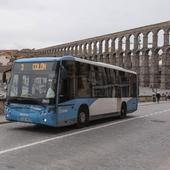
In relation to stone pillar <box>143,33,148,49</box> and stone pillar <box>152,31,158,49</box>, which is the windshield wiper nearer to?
stone pillar <box>152,31,158,49</box>

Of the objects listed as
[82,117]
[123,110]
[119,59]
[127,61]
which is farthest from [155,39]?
[82,117]

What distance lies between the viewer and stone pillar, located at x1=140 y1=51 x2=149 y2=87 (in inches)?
3583

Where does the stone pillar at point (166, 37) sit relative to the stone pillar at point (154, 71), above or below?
above

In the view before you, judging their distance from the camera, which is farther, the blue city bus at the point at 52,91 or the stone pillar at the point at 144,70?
the stone pillar at the point at 144,70

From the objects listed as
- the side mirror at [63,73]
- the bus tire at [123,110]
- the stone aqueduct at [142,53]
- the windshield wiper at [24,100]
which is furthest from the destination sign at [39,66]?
the stone aqueduct at [142,53]

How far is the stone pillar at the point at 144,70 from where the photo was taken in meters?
91.0

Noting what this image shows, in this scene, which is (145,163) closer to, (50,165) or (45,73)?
(50,165)

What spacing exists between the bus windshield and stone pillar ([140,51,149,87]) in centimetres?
7711

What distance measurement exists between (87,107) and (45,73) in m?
2.84

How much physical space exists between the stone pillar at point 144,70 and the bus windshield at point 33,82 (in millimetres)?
77112

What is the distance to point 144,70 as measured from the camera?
92.0m

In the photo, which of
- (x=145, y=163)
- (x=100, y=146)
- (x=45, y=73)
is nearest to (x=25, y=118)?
(x=45, y=73)

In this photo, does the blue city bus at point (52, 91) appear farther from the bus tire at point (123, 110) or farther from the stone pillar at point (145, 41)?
the stone pillar at point (145, 41)

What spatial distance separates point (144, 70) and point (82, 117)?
77004mm
